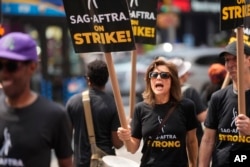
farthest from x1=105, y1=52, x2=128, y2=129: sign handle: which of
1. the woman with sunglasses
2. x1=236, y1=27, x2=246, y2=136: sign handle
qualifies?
x1=236, y1=27, x2=246, y2=136: sign handle

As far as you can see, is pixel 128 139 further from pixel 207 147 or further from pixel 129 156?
pixel 129 156

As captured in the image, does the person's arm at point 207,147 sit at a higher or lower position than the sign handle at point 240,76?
lower

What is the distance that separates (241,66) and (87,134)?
5.43 feet

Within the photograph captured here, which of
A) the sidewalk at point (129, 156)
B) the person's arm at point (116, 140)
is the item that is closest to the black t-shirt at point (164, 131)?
the person's arm at point (116, 140)

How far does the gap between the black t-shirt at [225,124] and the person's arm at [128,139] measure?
630 mm

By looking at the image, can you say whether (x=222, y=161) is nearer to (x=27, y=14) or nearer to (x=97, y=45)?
(x=97, y=45)

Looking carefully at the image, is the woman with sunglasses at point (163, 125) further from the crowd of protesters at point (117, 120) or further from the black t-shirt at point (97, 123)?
the black t-shirt at point (97, 123)

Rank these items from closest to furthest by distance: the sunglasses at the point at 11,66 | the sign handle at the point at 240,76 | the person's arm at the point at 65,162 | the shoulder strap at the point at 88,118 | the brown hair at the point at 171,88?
1. the sunglasses at the point at 11,66
2. the person's arm at the point at 65,162
3. the sign handle at the point at 240,76
4. the brown hair at the point at 171,88
5. the shoulder strap at the point at 88,118

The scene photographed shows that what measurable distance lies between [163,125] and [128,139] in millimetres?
302

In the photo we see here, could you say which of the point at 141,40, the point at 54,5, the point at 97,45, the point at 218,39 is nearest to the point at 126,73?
the point at 54,5

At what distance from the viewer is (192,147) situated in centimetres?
582

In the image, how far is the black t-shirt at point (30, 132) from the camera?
374cm

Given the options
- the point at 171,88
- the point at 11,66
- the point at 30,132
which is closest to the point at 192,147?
the point at 171,88

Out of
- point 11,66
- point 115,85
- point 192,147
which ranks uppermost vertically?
point 11,66
